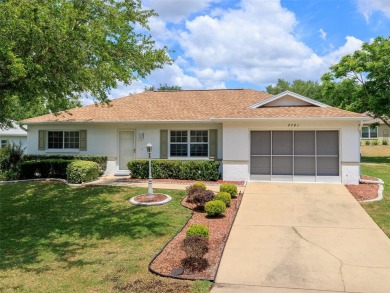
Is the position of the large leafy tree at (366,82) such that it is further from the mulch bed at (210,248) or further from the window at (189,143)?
the mulch bed at (210,248)

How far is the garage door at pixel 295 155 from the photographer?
1381cm

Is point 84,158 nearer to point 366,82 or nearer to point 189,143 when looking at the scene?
point 189,143

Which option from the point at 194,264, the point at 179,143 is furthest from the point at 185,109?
the point at 194,264

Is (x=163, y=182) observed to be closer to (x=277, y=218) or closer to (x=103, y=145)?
(x=103, y=145)

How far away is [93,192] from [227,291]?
864 centimetres

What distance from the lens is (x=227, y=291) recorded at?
497cm

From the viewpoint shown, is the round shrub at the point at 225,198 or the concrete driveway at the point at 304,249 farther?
A: the round shrub at the point at 225,198

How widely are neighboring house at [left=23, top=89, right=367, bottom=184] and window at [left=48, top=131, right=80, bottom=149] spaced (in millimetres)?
57

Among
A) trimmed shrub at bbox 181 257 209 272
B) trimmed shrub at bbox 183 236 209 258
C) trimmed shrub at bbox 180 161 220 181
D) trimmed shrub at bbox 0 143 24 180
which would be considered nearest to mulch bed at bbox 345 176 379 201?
trimmed shrub at bbox 180 161 220 181

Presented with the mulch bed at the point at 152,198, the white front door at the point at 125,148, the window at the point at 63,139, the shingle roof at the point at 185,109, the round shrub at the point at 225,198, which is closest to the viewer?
the round shrub at the point at 225,198

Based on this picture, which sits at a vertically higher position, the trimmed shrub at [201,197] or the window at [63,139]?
the window at [63,139]

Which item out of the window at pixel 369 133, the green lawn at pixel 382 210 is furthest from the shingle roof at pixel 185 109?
the window at pixel 369 133

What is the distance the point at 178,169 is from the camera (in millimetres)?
14945

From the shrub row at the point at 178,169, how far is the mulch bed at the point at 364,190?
5.70 meters
